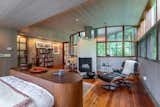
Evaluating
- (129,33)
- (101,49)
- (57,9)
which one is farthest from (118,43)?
(57,9)

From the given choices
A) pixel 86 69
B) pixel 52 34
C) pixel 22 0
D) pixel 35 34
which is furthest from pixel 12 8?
pixel 52 34

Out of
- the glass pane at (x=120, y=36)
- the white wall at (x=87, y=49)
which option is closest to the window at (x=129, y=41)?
the glass pane at (x=120, y=36)

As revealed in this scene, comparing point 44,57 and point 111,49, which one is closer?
point 111,49

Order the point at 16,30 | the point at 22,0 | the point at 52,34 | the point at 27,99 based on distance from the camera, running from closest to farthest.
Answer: the point at 27,99 → the point at 22,0 → the point at 16,30 → the point at 52,34

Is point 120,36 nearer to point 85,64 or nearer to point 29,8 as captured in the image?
point 85,64

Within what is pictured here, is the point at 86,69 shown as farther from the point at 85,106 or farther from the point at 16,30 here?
the point at 85,106

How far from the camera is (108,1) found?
17.8ft

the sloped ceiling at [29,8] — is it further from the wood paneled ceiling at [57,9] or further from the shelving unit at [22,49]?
the shelving unit at [22,49]

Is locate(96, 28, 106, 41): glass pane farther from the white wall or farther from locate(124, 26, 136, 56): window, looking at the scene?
Answer: locate(124, 26, 136, 56): window

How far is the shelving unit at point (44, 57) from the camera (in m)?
9.88

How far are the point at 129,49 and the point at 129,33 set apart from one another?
3.53ft

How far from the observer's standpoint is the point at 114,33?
385 inches

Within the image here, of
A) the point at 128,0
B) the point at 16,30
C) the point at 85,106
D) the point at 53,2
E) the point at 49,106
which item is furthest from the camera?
the point at 16,30

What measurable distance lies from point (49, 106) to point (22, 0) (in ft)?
9.84
